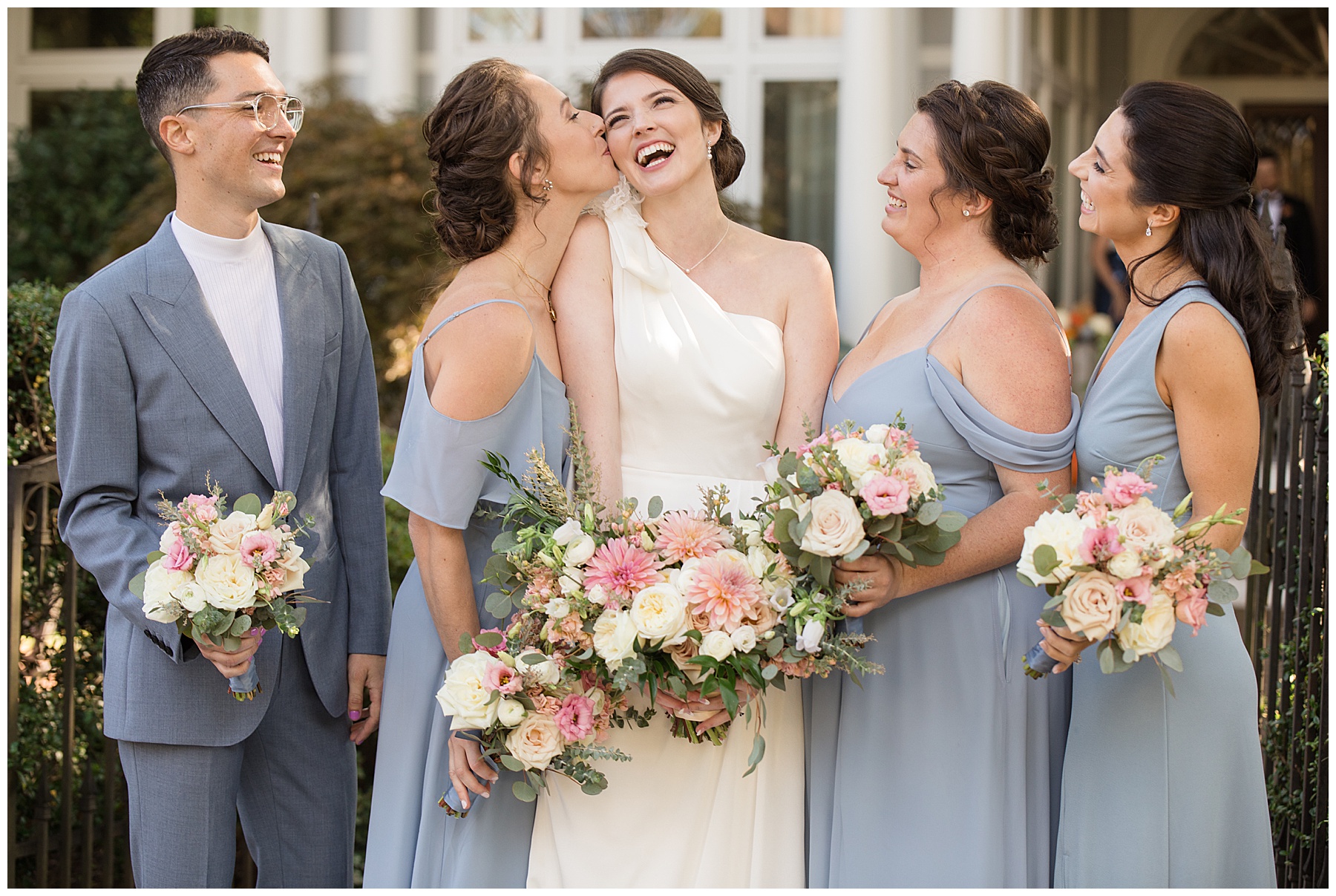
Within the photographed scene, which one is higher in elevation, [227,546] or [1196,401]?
[1196,401]

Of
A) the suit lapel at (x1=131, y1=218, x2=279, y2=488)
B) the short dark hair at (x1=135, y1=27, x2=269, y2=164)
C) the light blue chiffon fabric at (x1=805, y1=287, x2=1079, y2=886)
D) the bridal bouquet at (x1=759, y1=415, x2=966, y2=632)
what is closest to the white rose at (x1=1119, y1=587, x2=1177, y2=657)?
the bridal bouquet at (x1=759, y1=415, x2=966, y2=632)

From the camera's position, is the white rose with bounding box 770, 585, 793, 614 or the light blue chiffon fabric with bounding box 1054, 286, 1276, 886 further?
the light blue chiffon fabric with bounding box 1054, 286, 1276, 886

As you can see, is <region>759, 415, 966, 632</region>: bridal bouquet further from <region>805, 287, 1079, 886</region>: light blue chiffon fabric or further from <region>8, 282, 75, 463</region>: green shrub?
<region>8, 282, 75, 463</region>: green shrub

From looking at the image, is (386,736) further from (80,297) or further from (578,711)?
(80,297)

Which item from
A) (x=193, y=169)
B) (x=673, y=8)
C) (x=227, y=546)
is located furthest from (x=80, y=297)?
(x=673, y=8)

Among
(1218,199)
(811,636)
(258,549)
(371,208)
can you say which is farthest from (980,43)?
(258,549)

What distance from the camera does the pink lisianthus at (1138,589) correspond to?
2.40 m

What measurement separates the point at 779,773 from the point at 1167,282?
1.57 meters

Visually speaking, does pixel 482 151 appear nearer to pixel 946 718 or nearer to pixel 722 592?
pixel 722 592

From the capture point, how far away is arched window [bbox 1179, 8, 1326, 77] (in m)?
13.6

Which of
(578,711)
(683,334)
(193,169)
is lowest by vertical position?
(578,711)

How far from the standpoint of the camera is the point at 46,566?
4156 millimetres

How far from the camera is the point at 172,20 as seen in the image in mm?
12352

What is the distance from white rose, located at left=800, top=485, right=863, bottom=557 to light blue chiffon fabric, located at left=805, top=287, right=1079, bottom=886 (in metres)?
0.54
